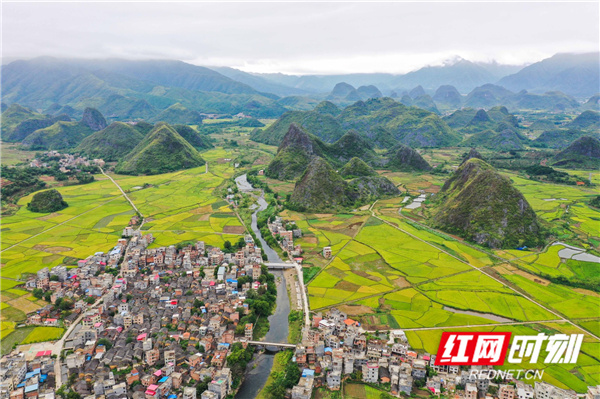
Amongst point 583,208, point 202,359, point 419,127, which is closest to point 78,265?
point 202,359

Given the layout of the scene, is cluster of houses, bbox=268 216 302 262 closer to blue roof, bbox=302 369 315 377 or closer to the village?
the village

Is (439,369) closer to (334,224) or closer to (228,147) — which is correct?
(334,224)

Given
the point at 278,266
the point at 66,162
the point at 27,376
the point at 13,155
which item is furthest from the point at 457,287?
the point at 13,155

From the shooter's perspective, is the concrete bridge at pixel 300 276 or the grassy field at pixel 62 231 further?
the grassy field at pixel 62 231

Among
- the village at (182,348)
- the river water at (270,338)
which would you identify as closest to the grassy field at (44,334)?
the village at (182,348)

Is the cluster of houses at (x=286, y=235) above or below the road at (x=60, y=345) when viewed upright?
above

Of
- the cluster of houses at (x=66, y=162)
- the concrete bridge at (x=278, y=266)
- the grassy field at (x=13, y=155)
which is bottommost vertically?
the concrete bridge at (x=278, y=266)

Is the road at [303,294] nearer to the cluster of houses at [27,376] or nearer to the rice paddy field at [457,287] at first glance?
the rice paddy field at [457,287]
